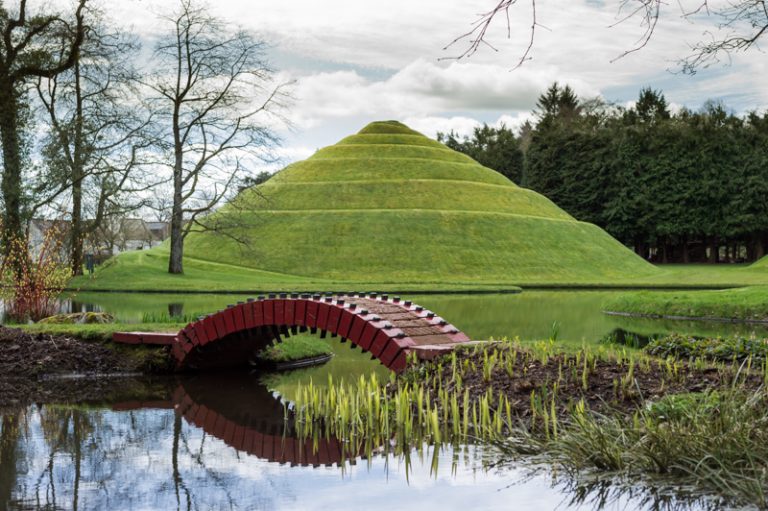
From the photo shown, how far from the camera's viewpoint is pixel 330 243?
6222 cm

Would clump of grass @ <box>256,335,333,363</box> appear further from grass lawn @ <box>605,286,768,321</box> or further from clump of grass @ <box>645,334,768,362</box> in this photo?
grass lawn @ <box>605,286,768,321</box>

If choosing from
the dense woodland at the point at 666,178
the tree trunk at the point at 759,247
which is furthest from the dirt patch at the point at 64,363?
the tree trunk at the point at 759,247

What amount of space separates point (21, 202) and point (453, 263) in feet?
98.5

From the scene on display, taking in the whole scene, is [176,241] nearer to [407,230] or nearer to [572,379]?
[407,230]

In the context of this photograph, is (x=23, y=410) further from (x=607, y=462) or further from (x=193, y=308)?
(x=193, y=308)

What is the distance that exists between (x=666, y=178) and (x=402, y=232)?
31243 millimetres

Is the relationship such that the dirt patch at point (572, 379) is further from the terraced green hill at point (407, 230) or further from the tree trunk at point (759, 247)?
the tree trunk at point (759, 247)

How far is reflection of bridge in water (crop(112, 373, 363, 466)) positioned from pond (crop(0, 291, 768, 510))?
0.02m

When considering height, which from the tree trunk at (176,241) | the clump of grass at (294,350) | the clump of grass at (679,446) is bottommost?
the clump of grass at (294,350)

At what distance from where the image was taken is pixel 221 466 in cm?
925

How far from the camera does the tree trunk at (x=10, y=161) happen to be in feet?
112

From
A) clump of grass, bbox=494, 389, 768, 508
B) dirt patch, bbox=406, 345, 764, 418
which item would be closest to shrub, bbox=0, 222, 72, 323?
dirt patch, bbox=406, 345, 764, 418

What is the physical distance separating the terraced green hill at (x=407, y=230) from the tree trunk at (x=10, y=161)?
17208 millimetres

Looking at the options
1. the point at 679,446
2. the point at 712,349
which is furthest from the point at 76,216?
the point at 679,446
